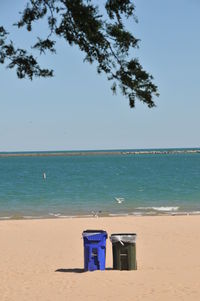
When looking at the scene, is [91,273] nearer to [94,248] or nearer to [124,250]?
[94,248]

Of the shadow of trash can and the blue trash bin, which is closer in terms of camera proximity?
the blue trash bin

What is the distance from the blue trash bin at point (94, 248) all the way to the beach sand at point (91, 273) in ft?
0.80

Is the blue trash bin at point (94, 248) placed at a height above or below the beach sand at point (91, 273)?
above

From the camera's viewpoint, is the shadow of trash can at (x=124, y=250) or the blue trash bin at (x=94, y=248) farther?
the shadow of trash can at (x=124, y=250)

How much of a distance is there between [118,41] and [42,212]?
3092 centimetres

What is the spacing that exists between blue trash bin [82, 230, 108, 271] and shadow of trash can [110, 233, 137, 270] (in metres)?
0.24

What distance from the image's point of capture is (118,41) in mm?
6836

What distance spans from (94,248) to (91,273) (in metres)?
0.65

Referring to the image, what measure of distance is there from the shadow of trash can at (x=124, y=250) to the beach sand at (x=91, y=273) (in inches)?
8.6

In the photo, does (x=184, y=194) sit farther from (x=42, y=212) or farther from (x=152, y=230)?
(x=152, y=230)

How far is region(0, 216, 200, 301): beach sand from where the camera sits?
37.7 feet

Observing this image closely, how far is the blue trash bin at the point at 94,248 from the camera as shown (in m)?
12.8

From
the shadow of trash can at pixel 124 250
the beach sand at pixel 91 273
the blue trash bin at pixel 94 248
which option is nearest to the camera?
the beach sand at pixel 91 273

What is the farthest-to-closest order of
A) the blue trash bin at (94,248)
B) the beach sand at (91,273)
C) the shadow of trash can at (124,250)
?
the shadow of trash can at (124,250) → the blue trash bin at (94,248) → the beach sand at (91,273)
